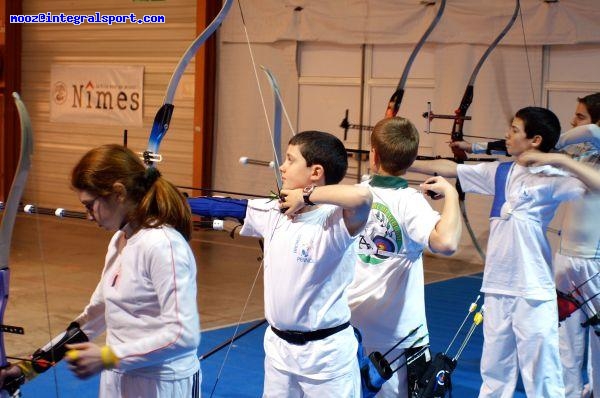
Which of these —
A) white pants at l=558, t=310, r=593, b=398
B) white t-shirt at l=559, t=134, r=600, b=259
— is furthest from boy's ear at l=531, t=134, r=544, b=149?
white pants at l=558, t=310, r=593, b=398

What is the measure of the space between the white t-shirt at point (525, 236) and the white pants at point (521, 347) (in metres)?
0.05

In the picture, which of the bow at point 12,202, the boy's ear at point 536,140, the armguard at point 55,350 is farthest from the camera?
the boy's ear at point 536,140

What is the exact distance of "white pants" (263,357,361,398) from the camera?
2.53m

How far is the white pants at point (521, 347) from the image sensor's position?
3488 mm

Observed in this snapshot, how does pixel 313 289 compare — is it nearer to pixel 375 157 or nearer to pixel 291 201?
pixel 291 201

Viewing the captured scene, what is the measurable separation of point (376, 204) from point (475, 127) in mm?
5861

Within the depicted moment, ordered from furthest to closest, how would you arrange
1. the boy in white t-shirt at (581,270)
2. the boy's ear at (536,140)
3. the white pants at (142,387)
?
the boy in white t-shirt at (581,270) < the boy's ear at (536,140) < the white pants at (142,387)

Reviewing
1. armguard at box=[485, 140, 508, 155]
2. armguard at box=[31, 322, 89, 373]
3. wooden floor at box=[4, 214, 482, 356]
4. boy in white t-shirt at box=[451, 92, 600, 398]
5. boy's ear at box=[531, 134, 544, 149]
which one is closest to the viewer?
armguard at box=[31, 322, 89, 373]

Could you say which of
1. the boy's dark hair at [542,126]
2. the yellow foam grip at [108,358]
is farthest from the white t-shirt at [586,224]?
the yellow foam grip at [108,358]

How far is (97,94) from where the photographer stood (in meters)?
11.6

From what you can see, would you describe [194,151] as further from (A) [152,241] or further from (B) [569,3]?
(A) [152,241]

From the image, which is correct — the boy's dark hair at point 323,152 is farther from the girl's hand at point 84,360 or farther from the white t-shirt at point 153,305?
the girl's hand at point 84,360

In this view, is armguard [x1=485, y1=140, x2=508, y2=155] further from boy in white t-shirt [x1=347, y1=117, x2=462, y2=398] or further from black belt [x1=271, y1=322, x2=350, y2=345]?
black belt [x1=271, y1=322, x2=350, y2=345]

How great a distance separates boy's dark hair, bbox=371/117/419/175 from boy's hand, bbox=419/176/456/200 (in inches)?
7.3
